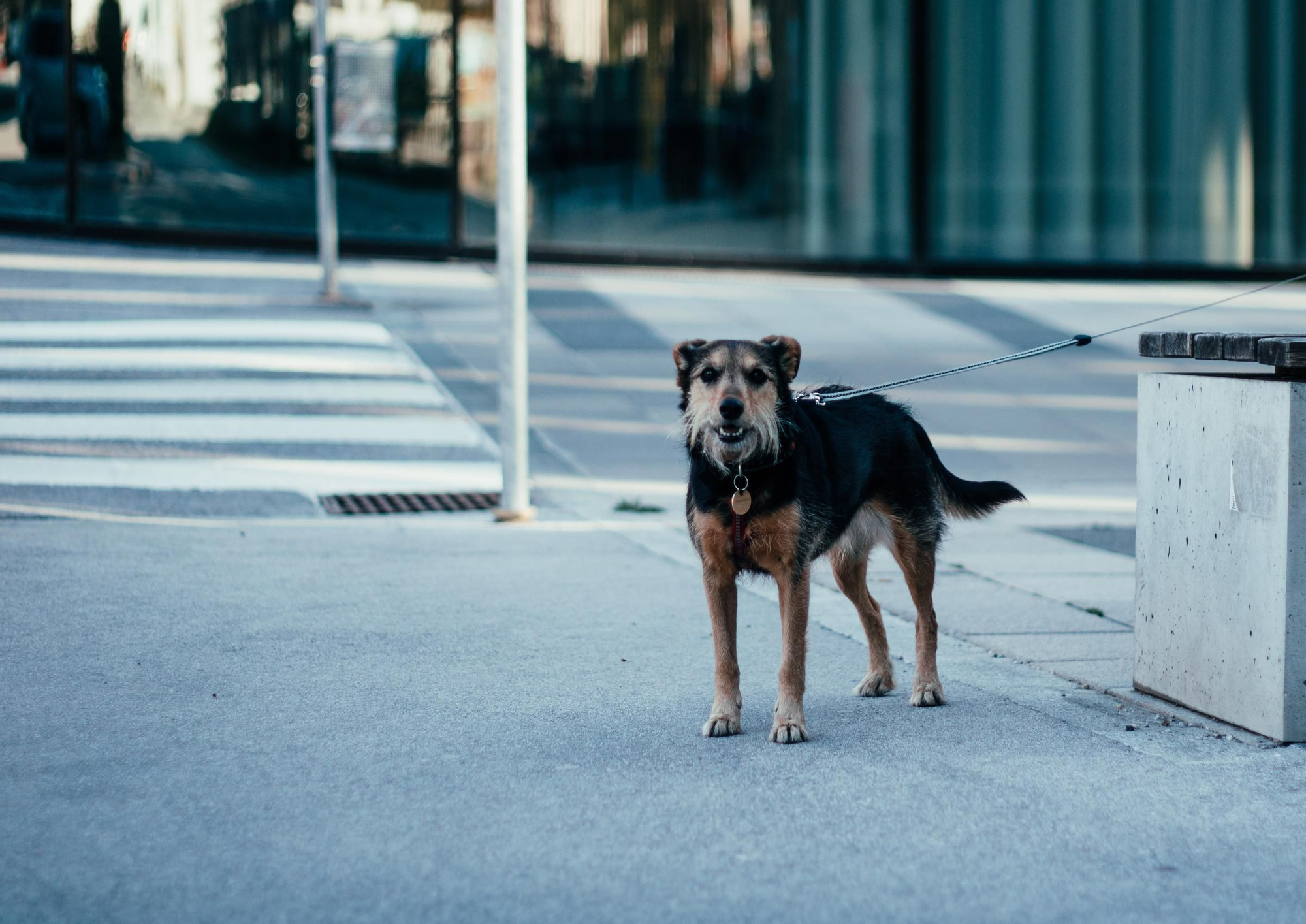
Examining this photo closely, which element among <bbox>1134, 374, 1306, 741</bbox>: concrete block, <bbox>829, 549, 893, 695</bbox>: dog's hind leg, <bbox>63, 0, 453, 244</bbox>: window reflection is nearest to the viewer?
<bbox>1134, 374, 1306, 741</bbox>: concrete block

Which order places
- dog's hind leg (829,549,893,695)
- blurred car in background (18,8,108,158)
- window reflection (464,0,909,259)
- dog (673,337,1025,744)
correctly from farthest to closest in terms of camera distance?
window reflection (464,0,909,259) → blurred car in background (18,8,108,158) → dog's hind leg (829,549,893,695) → dog (673,337,1025,744)

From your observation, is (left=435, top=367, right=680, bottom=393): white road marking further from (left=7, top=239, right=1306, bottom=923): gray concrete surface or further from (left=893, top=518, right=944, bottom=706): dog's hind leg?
(left=893, top=518, right=944, bottom=706): dog's hind leg

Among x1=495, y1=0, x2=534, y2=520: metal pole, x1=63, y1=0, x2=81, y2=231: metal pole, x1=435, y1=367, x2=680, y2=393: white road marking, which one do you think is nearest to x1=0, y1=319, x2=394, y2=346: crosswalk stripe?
x1=435, y1=367, x2=680, y2=393: white road marking

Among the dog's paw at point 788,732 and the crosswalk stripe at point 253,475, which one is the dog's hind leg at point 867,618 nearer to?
the dog's paw at point 788,732

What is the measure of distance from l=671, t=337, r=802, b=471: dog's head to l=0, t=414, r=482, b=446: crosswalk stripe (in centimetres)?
660

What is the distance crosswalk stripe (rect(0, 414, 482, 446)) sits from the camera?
11.8m

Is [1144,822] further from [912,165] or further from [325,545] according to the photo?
[912,165]

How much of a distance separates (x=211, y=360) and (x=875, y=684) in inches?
357

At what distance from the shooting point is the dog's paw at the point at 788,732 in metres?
5.62

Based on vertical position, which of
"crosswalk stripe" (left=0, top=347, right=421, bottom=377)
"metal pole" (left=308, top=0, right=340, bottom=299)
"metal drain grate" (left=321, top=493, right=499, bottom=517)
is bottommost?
"metal drain grate" (left=321, top=493, right=499, bottom=517)

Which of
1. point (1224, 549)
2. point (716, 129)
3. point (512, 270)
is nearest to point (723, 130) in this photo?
point (716, 129)

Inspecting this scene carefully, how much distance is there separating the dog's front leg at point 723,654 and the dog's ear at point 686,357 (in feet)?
2.10

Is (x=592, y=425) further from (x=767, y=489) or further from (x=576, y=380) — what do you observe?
(x=767, y=489)

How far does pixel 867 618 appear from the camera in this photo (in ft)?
20.9
